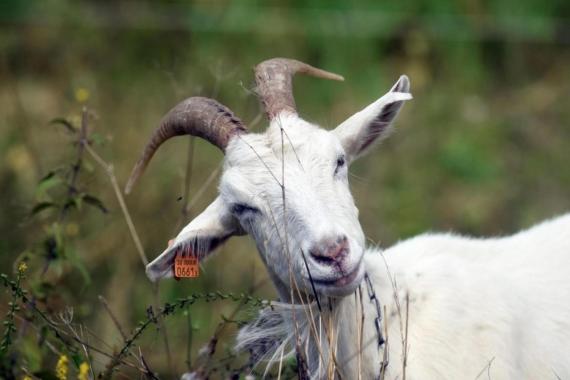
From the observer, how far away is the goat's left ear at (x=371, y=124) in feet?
20.9

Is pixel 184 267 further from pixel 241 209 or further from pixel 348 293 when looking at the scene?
pixel 348 293

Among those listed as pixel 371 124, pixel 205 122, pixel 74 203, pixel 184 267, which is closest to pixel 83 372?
pixel 184 267

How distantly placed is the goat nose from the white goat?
0.11ft

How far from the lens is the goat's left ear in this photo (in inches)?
251

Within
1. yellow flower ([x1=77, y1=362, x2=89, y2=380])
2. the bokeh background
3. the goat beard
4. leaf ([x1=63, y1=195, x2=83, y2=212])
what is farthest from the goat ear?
the bokeh background

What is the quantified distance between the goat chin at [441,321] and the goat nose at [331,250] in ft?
1.38

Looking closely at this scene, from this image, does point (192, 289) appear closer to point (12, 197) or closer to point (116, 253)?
point (116, 253)

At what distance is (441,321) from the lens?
6.19 m

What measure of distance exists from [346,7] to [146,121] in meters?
3.55

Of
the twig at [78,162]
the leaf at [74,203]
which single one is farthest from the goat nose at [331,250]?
the twig at [78,162]

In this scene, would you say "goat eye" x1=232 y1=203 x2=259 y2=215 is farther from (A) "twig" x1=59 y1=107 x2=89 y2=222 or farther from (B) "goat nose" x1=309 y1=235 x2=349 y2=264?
(A) "twig" x1=59 y1=107 x2=89 y2=222

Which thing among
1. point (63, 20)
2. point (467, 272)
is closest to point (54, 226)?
point (467, 272)

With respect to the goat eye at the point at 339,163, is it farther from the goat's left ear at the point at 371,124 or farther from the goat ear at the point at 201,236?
the goat ear at the point at 201,236

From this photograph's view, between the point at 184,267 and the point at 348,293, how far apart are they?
103 cm
